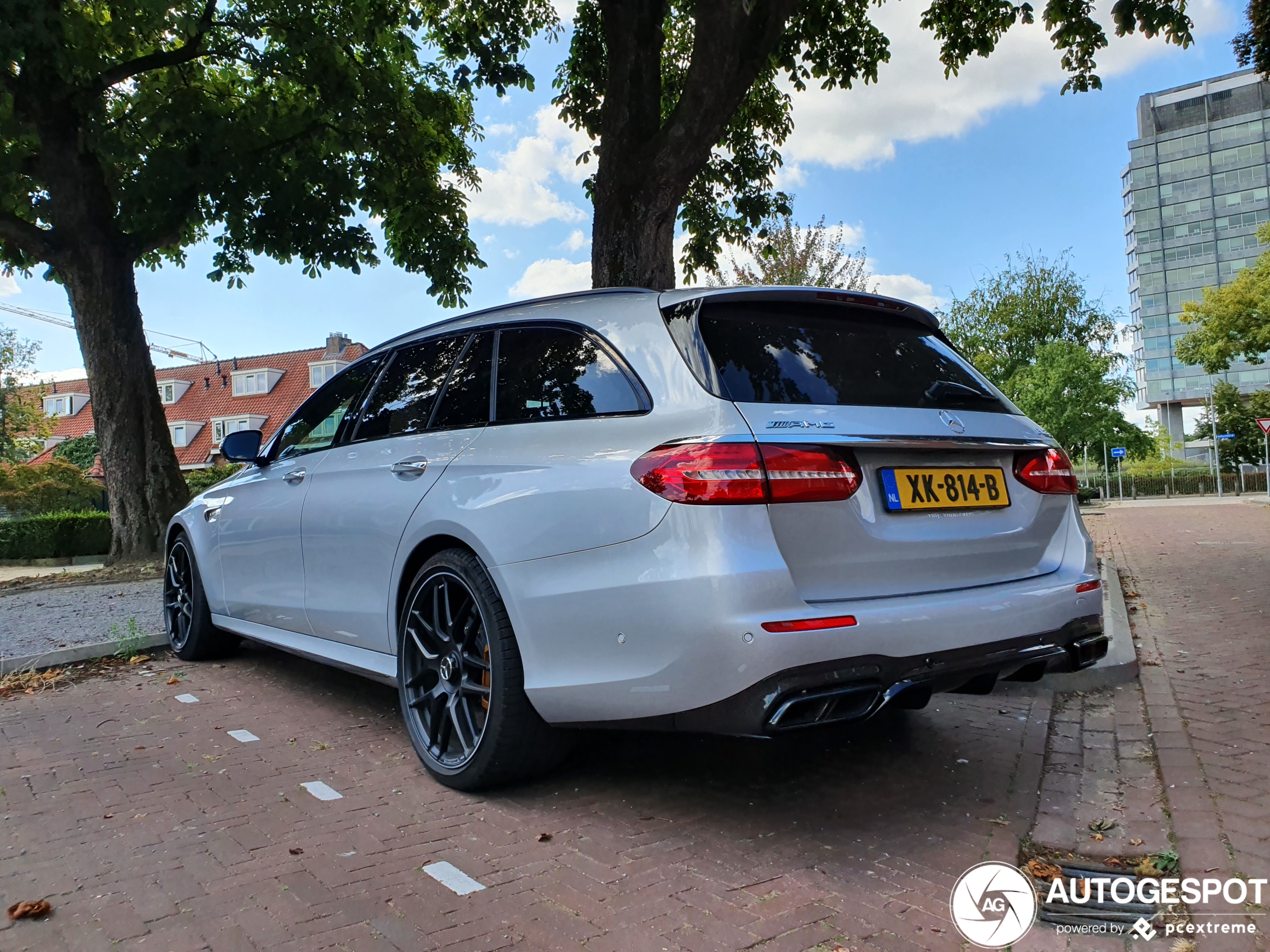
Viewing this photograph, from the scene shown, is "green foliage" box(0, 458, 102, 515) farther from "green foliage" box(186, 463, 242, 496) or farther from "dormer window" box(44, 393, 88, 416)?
"dormer window" box(44, 393, 88, 416)

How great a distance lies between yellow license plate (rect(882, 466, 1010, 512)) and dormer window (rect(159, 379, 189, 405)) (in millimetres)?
64574

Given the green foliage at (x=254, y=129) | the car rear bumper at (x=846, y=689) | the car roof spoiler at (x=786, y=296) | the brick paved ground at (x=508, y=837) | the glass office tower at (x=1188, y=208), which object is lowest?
the brick paved ground at (x=508, y=837)

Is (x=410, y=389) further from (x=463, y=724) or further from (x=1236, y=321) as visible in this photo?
(x=1236, y=321)

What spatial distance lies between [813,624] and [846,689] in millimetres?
210

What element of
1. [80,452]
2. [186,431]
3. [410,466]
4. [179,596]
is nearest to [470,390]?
[410,466]

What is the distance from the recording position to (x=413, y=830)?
3096 millimetres

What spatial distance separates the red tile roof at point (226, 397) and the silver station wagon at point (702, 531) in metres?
49.2

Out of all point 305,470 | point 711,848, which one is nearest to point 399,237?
point 305,470

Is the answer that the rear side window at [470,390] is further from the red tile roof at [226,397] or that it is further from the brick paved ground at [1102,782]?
the red tile roof at [226,397]

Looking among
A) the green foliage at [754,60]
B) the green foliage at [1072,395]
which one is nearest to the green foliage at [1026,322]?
the green foliage at [1072,395]

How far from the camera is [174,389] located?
6097 centimetres

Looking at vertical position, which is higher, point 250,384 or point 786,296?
point 250,384

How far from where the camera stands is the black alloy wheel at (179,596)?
591 centimetres

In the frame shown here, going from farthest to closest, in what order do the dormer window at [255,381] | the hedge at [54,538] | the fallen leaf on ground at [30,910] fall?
the dormer window at [255,381] → the hedge at [54,538] → the fallen leaf on ground at [30,910]
